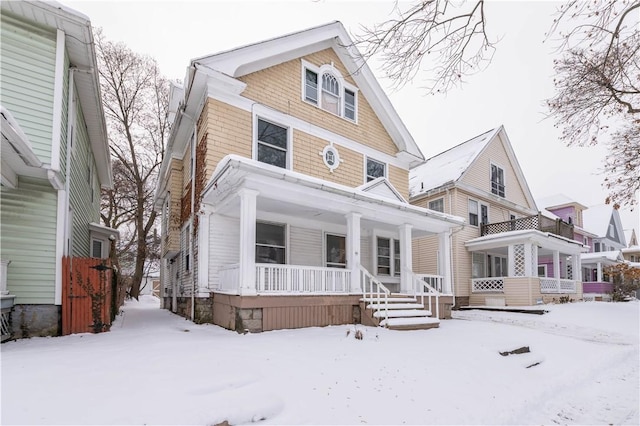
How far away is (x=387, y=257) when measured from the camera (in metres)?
13.7

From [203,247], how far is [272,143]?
3.75 meters

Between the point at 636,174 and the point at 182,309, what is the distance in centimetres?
1510

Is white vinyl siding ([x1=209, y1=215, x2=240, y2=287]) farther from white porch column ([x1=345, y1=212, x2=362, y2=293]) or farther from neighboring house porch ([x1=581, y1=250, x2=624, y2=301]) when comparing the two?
neighboring house porch ([x1=581, y1=250, x2=624, y2=301])

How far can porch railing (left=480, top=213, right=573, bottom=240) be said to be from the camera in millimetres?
17297

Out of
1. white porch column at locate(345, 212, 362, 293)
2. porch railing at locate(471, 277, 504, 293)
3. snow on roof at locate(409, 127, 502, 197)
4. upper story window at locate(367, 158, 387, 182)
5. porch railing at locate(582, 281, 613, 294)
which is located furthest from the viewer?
porch railing at locate(582, 281, 613, 294)

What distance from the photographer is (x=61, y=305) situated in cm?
736

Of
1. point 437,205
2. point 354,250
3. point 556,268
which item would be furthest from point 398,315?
point 556,268

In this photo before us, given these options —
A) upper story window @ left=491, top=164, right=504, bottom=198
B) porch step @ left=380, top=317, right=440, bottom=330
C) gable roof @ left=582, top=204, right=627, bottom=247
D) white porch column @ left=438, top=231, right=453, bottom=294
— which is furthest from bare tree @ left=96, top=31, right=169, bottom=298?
gable roof @ left=582, top=204, right=627, bottom=247

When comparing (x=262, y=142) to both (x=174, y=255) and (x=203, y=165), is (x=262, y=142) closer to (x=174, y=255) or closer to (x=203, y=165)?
(x=203, y=165)

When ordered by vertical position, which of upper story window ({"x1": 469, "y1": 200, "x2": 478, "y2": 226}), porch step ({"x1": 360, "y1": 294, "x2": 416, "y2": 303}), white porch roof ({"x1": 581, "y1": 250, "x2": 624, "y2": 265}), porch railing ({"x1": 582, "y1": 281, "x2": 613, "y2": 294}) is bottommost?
porch railing ({"x1": 582, "y1": 281, "x2": 613, "y2": 294})

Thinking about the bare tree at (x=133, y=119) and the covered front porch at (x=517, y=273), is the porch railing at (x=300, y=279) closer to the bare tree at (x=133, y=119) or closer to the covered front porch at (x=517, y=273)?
the covered front porch at (x=517, y=273)

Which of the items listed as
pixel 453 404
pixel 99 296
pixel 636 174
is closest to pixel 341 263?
pixel 99 296

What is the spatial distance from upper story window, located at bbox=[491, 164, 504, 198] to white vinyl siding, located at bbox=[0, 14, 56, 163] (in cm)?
1950

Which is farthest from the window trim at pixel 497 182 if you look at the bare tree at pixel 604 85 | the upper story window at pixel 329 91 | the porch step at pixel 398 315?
the porch step at pixel 398 315
